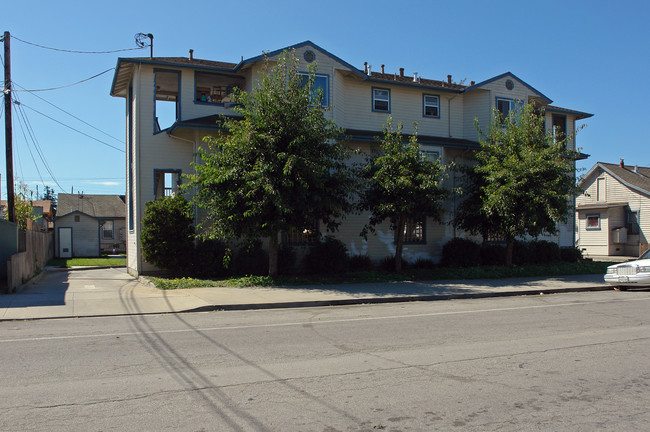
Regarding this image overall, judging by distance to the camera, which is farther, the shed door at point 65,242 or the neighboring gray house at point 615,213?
the shed door at point 65,242

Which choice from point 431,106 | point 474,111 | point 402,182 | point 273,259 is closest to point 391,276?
point 402,182

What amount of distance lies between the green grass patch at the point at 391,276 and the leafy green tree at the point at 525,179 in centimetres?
173

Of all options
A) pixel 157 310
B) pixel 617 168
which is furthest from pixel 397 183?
pixel 617 168

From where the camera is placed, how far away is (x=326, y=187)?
1577cm

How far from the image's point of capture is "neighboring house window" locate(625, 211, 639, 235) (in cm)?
3522

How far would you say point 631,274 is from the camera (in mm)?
15758

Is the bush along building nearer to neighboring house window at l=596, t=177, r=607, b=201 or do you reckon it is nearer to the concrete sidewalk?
the concrete sidewalk

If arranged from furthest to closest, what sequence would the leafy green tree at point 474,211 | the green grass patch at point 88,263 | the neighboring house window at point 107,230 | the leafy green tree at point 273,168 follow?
the neighboring house window at point 107,230, the green grass patch at point 88,263, the leafy green tree at point 474,211, the leafy green tree at point 273,168

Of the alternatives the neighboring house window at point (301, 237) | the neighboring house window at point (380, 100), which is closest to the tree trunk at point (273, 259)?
the neighboring house window at point (301, 237)

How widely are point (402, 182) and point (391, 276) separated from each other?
11.5ft

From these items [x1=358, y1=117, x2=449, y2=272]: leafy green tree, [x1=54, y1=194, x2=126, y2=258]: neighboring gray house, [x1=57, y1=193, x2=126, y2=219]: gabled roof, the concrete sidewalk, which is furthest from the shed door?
[x1=358, y1=117, x2=449, y2=272]: leafy green tree

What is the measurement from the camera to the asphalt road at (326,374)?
15.6 feet

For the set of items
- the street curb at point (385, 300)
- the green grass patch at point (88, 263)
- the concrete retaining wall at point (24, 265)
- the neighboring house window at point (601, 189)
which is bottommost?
the green grass patch at point (88, 263)

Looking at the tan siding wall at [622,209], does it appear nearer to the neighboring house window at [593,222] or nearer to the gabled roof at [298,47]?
the neighboring house window at [593,222]
